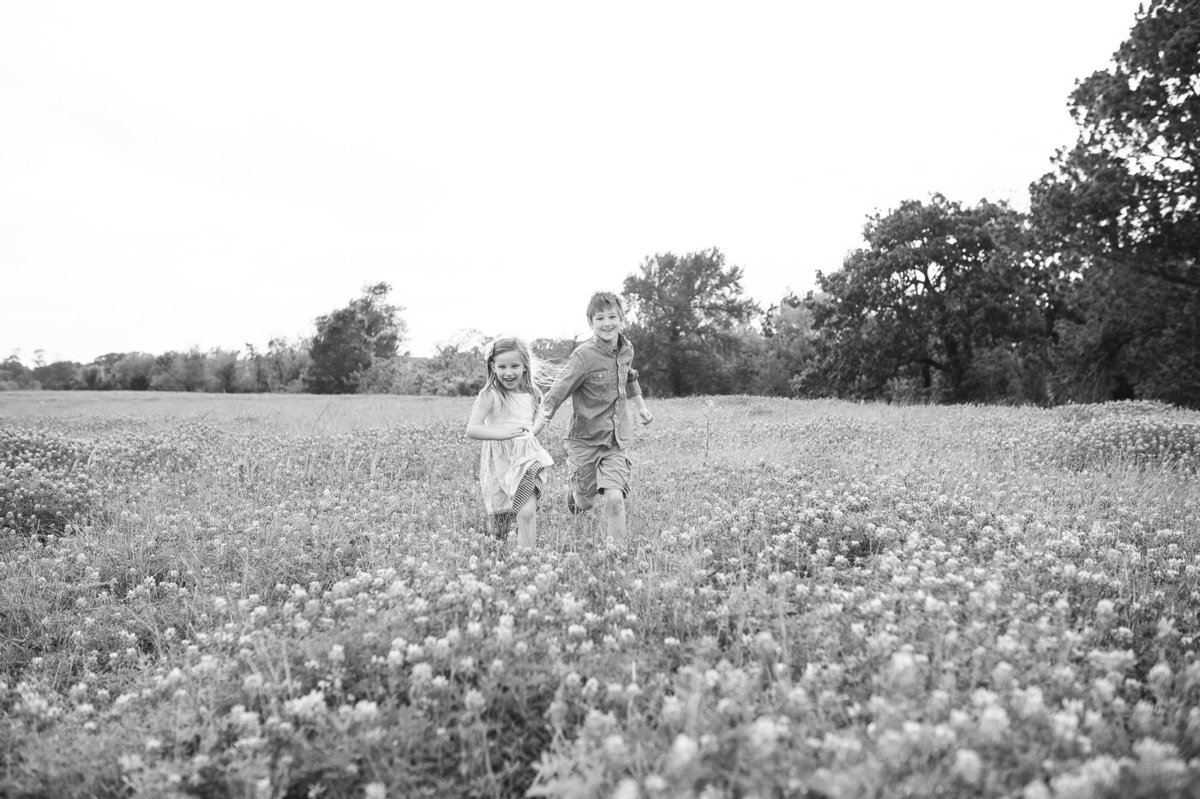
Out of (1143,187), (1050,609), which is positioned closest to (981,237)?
(1143,187)

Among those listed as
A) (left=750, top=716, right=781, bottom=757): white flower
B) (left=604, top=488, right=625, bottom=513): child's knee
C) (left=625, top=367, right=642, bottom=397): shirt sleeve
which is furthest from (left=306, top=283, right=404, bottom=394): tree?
(left=750, top=716, right=781, bottom=757): white flower

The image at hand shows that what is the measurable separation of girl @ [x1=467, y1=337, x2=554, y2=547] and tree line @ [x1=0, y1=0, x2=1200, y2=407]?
7123 millimetres

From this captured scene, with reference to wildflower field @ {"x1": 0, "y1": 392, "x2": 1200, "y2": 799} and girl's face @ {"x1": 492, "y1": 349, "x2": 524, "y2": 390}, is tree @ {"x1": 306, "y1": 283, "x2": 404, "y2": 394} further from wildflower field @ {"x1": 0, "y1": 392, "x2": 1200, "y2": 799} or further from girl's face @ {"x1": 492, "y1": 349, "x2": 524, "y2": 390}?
girl's face @ {"x1": 492, "y1": 349, "x2": 524, "y2": 390}

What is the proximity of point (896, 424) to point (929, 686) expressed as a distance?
40.6 feet

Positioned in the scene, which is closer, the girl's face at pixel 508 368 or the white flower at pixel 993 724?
the white flower at pixel 993 724

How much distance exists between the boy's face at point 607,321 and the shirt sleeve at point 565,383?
359 millimetres

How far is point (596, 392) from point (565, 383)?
0.34 m

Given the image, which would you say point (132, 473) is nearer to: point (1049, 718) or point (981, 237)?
point (1049, 718)

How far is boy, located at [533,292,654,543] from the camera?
6.58 metres

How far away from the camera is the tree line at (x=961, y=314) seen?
19.4 metres

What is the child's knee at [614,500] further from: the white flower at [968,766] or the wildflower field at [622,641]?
the white flower at [968,766]

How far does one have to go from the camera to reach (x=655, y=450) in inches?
462

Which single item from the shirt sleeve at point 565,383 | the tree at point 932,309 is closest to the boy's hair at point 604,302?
the shirt sleeve at point 565,383

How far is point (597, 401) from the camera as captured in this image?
6.70 meters
